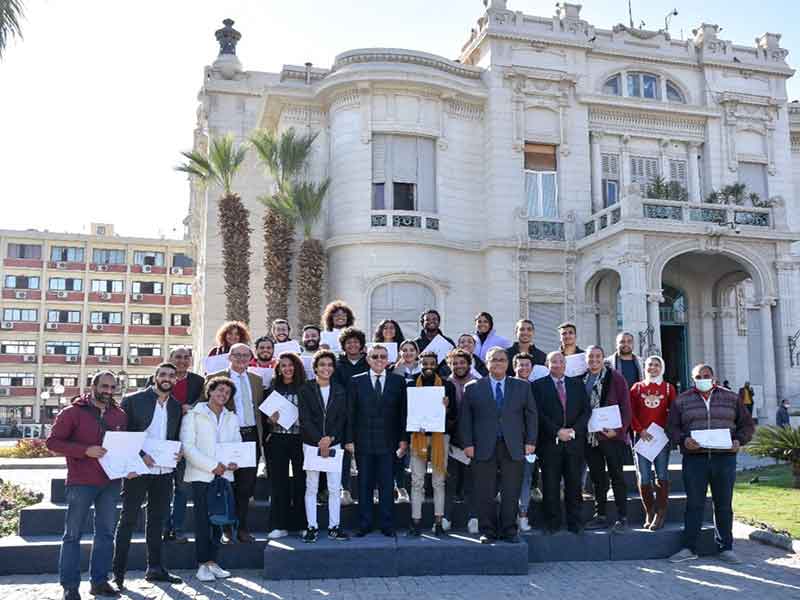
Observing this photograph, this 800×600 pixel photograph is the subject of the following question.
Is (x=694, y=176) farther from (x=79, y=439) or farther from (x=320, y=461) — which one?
(x=79, y=439)

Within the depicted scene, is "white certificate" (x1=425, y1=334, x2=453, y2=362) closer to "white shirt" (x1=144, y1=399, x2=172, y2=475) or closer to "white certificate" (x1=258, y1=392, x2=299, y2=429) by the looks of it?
"white certificate" (x1=258, y1=392, x2=299, y2=429)

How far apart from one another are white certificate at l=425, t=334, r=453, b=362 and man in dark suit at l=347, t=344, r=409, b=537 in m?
1.80

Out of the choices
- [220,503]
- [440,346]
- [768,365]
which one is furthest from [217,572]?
[768,365]

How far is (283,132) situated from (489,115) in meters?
6.86

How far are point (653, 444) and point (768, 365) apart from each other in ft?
50.1

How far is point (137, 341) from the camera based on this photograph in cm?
6519

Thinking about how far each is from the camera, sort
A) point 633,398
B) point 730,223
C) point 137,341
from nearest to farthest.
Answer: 1. point 633,398
2. point 730,223
3. point 137,341

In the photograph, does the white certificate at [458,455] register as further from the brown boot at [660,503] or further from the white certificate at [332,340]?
the white certificate at [332,340]

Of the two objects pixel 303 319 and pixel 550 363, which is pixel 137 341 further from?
pixel 550 363

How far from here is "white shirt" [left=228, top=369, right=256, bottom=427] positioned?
8.30 meters

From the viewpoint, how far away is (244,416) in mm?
8328

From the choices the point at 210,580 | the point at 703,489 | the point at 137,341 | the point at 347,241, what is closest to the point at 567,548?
the point at 703,489

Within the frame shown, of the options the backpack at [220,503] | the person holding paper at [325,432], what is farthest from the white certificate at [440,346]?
the backpack at [220,503]

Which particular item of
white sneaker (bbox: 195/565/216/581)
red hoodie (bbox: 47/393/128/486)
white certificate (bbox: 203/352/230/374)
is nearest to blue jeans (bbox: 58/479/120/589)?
red hoodie (bbox: 47/393/128/486)
